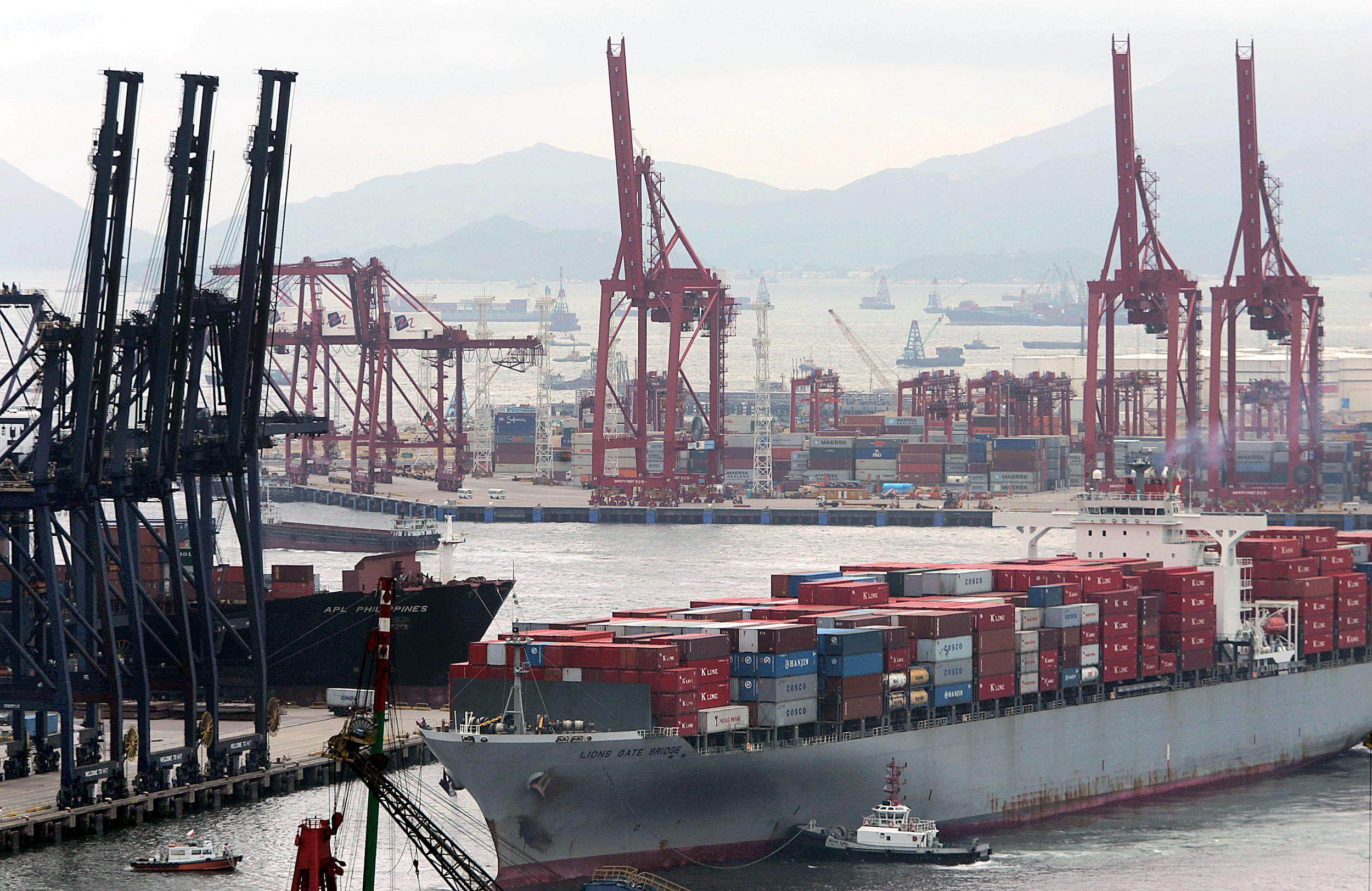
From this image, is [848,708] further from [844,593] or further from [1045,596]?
[1045,596]

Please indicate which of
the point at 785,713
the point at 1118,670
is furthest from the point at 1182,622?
the point at 785,713

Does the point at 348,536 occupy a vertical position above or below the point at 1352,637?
above

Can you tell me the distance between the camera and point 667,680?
113ft

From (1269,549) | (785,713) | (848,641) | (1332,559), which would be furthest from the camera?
(1332,559)

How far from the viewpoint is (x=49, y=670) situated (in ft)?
139

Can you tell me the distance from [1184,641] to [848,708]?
12673 millimetres

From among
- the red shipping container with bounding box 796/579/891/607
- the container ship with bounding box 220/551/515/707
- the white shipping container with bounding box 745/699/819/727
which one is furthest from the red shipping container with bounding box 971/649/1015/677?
the container ship with bounding box 220/551/515/707

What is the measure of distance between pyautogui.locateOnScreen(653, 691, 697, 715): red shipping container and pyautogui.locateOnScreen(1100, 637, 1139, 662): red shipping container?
13.2 m

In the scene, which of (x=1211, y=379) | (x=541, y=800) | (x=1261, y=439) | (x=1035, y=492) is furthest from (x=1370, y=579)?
(x=1261, y=439)

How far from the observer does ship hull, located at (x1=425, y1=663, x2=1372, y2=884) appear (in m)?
33.9

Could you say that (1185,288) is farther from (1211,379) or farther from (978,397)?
(978,397)

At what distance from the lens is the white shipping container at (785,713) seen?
119 feet

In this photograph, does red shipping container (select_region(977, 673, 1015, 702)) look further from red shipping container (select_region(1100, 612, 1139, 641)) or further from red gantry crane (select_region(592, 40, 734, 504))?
red gantry crane (select_region(592, 40, 734, 504))

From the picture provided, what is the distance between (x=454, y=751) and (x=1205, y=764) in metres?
21.0
